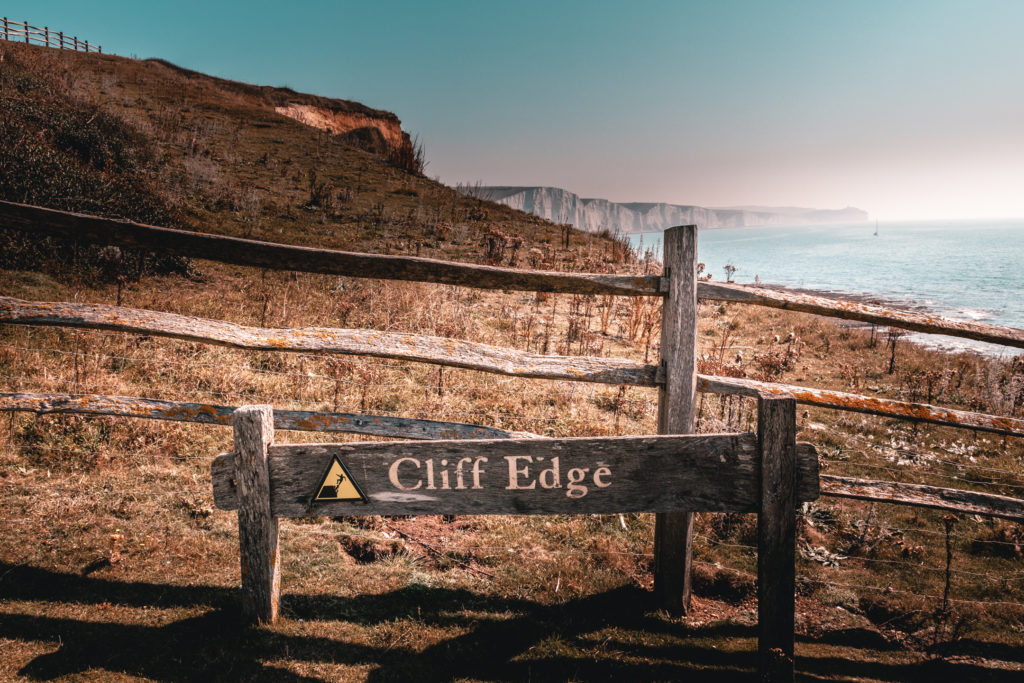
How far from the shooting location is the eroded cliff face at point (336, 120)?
125 ft

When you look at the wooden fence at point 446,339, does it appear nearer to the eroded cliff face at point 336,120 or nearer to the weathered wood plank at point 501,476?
the weathered wood plank at point 501,476

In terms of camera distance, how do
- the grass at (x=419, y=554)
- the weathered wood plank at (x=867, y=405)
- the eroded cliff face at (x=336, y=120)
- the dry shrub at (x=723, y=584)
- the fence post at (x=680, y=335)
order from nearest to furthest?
the grass at (x=419, y=554) → the fence post at (x=680, y=335) → the weathered wood plank at (x=867, y=405) → the dry shrub at (x=723, y=584) → the eroded cliff face at (x=336, y=120)

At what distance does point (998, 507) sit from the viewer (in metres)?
3.08

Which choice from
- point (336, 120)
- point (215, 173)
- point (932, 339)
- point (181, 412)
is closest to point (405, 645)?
point (181, 412)

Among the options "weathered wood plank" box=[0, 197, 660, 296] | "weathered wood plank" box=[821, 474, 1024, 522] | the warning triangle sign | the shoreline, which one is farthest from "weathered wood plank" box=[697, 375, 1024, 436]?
the shoreline

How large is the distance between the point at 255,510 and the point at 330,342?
101 centimetres

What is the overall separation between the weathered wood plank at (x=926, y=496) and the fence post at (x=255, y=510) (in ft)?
9.85

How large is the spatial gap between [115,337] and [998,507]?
8.28 meters

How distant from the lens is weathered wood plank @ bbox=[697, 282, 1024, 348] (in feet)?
9.34

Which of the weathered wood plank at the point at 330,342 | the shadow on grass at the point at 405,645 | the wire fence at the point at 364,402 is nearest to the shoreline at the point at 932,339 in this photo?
the wire fence at the point at 364,402

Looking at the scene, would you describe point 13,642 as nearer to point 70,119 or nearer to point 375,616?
point 375,616

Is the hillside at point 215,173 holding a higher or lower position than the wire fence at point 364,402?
higher

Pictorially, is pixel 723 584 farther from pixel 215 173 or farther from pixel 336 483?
pixel 215 173

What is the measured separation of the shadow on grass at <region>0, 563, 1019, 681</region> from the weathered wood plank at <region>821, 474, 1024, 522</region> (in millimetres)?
844
